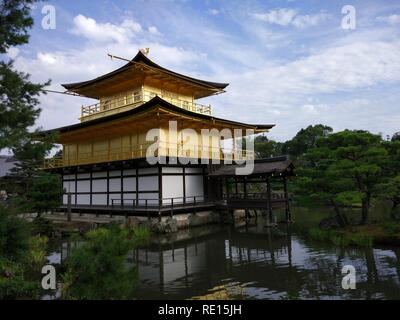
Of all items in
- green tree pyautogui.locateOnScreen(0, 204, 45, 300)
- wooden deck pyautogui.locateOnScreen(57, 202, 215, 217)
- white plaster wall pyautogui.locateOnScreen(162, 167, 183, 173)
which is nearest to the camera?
green tree pyautogui.locateOnScreen(0, 204, 45, 300)

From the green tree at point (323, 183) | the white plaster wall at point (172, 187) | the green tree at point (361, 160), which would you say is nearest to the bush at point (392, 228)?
the green tree at point (361, 160)

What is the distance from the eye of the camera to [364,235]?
14969 millimetres

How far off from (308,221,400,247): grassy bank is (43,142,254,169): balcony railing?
10868mm

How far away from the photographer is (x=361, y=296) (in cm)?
A: 911

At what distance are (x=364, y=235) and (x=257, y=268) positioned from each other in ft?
19.5

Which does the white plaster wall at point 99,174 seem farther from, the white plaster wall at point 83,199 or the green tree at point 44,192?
the green tree at point 44,192

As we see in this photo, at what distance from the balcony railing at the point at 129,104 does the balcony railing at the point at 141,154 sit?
3.41 meters

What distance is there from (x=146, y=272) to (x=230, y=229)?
10.2 m

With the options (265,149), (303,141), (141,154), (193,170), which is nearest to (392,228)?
(193,170)

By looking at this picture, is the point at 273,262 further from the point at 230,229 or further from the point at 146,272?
the point at 230,229

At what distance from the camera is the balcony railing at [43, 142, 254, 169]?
22.7 meters

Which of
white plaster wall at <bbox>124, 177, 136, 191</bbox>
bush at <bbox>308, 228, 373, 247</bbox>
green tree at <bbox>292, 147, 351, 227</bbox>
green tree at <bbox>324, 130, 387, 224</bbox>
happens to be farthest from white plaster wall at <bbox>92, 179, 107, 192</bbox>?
green tree at <bbox>324, 130, 387, 224</bbox>

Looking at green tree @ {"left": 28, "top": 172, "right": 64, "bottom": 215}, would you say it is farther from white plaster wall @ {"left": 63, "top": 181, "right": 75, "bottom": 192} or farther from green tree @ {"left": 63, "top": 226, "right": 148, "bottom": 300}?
green tree @ {"left": 63, "top": 226, "right": 148, "bottom": 300}

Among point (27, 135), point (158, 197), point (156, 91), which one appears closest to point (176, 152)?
point (158, 197)
